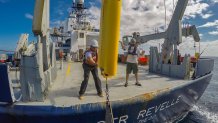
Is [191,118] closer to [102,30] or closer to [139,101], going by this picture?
[139,101]

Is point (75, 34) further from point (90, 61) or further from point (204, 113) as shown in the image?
point (90, 61)

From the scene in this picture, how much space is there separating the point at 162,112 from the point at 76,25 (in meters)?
21.2

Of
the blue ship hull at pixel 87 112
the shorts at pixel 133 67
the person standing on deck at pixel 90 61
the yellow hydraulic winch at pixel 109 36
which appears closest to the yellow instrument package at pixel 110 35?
the yellow hydraulic winch at pixel 109 36

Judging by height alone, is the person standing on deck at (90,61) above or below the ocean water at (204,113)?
above

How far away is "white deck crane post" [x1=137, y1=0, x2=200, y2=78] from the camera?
9.68 meters

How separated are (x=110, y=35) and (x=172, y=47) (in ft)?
22.6

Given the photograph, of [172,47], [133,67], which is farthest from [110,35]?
[172,47]

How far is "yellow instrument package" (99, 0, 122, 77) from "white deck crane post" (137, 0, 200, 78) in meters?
5.43

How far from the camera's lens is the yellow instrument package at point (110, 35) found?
4191mm

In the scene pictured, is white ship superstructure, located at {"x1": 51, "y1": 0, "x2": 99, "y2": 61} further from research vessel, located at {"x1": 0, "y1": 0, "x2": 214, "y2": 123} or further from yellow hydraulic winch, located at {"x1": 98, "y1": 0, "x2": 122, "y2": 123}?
yellow hydraulic winch, located at {"x1": 98, "y1": 0, "x2": 122, "y2": 123}

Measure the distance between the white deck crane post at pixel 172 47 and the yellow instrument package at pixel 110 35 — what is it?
5433 mm

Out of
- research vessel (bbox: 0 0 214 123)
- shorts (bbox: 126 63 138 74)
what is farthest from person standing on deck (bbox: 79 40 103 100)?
shorts (bbox: 126 63 138 74)

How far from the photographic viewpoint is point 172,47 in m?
10.5

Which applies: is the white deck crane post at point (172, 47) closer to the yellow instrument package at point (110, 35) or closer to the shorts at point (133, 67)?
the shorts at point (133, 67)
